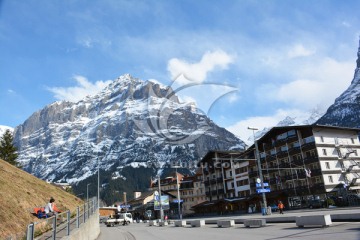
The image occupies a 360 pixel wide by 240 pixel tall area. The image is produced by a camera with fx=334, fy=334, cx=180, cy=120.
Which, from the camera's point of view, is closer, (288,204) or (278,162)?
(288,204)

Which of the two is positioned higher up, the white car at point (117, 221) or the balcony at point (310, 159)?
the balcony at point (310, 159)

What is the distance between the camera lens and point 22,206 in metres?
22.2

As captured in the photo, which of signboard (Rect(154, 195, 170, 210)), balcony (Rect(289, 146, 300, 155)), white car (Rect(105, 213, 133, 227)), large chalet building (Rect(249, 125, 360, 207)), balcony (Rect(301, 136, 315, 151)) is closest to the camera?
signboard (Rect(154, 195, 170, 210))

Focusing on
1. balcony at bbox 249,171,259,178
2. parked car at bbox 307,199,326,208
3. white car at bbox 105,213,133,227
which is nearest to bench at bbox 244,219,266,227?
parked car at bbox 307,199,326,208

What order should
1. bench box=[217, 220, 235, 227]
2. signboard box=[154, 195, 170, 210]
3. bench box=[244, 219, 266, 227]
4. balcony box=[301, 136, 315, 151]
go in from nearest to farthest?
bench box=[244, 219, 266, 227] → bench box=[217, 220, 235, 227] → signboard box=[154, 195, 170, 210] → balcony box=[301, 136, 315, 151]

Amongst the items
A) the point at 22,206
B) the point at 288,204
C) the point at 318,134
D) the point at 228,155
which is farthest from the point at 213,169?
the point at 22,206

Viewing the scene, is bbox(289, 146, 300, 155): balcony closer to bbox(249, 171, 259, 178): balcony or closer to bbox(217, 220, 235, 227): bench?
bbox(249, 171, 259, 178): balcony

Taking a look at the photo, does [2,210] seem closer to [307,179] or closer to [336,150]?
[307,179]

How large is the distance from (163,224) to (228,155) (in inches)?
1505

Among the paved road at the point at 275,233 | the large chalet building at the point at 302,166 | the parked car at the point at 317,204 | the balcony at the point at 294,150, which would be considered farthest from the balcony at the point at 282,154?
the paved road at the point at 275,233

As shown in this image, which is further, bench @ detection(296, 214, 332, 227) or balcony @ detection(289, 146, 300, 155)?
balcony @ detection(289, 146, 300, 155)

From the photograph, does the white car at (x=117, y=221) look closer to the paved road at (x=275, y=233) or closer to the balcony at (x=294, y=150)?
the paved road at (x=275, y=233)

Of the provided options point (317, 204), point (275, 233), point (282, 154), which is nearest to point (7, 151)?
point (282, 154)

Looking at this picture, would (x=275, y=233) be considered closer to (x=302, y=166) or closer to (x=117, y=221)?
(x=117, y=221)
